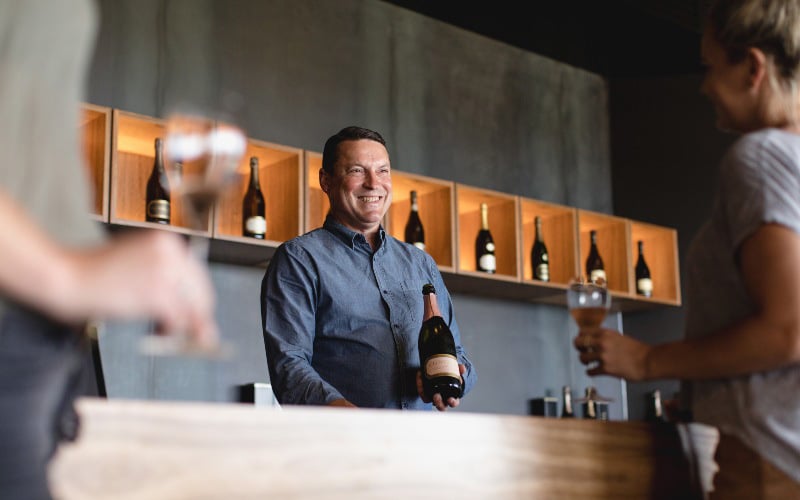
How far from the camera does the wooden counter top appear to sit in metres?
0.81

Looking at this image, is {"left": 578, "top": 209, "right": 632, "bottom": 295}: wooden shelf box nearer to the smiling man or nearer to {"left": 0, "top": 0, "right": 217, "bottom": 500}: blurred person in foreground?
the smiling man

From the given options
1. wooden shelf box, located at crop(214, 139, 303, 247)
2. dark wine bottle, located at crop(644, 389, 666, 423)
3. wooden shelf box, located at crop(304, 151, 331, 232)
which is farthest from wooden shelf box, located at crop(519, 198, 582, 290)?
wooden shelf box, located at crop(214, 139, 303, 247)

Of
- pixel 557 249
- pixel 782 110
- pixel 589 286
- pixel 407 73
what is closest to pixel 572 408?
pixel 557 249

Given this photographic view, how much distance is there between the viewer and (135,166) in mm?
3152

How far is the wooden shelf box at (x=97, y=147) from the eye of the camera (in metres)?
2.82

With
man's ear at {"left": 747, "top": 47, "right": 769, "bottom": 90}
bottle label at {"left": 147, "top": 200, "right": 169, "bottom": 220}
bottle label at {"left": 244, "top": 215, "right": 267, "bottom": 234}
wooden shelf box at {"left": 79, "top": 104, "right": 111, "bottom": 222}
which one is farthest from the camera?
bottle label at {"left": 244, "top": 215, "right": 267, "bottom": 234}

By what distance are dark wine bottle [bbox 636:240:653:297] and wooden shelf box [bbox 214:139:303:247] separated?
1.88 m

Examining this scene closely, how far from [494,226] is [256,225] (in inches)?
48.9

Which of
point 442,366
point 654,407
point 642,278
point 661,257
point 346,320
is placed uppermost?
point 661,257

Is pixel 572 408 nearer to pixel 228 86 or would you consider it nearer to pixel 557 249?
pixel 557 249

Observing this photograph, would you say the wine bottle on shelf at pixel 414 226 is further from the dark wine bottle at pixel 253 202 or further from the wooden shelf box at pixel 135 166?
the wooden shelf box at pixel 135 166

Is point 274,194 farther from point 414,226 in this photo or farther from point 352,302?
point 352,302


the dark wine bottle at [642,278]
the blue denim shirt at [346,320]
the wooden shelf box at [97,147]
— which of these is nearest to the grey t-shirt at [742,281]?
the blue denim shirt at [346,320]

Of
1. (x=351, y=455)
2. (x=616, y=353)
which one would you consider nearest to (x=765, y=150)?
(x=616, y=353)
